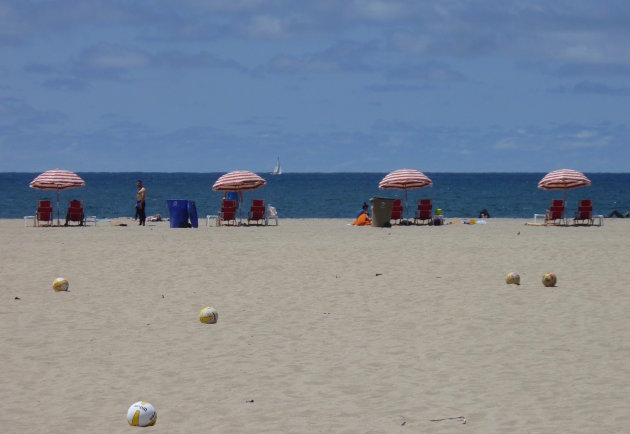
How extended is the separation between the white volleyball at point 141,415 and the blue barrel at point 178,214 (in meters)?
22.3

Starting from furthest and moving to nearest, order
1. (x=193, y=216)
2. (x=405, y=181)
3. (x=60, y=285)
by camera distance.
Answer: (x=405, y=181)
(x=193, y=216)
(x=60, y=285)

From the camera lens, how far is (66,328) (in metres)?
10.4

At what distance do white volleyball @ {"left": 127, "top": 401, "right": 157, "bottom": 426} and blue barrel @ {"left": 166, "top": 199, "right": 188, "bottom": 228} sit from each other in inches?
879

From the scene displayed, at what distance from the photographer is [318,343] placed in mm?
9539

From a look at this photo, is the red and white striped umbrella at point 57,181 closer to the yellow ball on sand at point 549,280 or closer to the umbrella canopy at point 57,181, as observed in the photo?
the umbrella canopy at point 57,181

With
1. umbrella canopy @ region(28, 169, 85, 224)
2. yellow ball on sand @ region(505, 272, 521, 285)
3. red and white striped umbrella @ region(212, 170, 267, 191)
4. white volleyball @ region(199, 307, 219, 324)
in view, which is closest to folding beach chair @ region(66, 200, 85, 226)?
umbrella canopy @ region(28, 169, 85, 224)

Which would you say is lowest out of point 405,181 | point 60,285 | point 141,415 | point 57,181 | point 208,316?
point 141,415

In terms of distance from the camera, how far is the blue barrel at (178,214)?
2870 centimetres

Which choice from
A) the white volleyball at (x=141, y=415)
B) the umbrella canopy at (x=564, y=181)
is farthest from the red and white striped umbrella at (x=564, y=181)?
the white volleyball at (x=141, y=415)

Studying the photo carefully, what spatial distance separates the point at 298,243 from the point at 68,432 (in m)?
16.0

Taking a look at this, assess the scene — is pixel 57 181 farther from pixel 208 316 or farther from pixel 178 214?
pixel 208 316

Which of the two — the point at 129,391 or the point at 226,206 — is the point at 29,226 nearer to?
the point at 226,206

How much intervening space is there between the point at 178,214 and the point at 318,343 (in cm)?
1972

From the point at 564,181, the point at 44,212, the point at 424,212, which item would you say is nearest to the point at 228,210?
the point at 44,212
